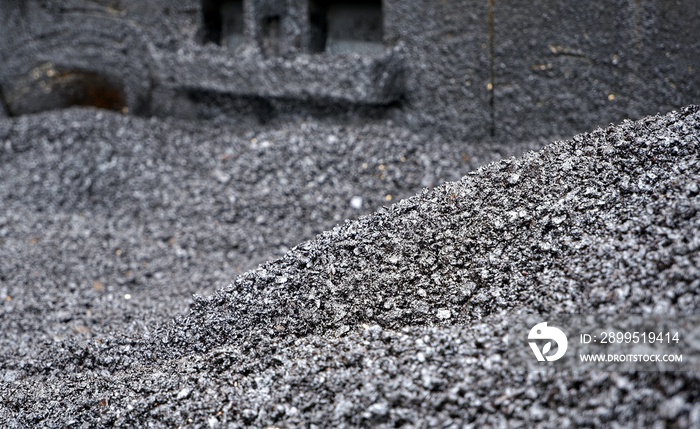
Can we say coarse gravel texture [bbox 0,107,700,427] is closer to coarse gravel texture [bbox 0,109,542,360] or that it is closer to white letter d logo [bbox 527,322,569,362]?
white letter d logo [bbox 527,322,569,362]

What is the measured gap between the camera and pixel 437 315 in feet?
4.91

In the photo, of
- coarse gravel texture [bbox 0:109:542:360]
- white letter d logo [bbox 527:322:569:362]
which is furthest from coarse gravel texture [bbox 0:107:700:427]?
coarse gravel texture [bbox 0:109:542:360]

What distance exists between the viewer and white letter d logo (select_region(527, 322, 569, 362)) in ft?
4.00

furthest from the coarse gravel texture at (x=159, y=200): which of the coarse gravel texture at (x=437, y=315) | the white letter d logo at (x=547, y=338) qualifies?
the white letter d logo at (x=547, y=338)

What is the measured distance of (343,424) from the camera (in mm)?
1229

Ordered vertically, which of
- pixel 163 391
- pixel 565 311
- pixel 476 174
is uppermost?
pixel 476 174

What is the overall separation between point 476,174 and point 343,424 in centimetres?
80

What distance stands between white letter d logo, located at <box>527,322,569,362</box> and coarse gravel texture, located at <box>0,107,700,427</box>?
0.15ft

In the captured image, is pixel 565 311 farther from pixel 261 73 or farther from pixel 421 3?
pixel 261 73

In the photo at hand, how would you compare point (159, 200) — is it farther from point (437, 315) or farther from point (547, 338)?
point (547, 338)

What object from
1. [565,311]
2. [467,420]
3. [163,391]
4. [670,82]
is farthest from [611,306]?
[670,82]

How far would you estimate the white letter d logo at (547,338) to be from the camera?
1221 mm

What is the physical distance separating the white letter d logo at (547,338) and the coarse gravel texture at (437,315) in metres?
0.04

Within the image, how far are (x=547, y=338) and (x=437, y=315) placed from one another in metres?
0.30
